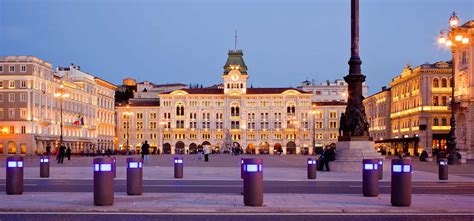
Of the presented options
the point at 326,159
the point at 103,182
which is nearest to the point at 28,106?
the point at 326,159

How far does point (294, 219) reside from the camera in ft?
42.0

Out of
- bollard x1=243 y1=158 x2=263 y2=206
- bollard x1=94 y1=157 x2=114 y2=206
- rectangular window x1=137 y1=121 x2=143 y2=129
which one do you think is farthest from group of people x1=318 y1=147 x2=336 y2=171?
rectangular window x1=137 y1=121 x2=143 y2=129

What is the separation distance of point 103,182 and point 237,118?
150 meters

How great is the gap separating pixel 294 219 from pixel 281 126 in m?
153

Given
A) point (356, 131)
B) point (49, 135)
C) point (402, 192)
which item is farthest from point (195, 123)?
point (402, 192)

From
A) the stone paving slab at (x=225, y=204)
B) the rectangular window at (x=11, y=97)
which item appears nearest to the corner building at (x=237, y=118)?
the rectangular window at (x=11, y=97)

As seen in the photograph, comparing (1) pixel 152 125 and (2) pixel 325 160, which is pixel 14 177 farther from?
(1) pixel 152 125

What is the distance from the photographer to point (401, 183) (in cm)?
Result: 1501

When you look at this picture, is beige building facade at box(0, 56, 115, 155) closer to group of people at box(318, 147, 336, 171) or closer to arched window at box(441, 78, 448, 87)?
arched window at box(441, 78, 448, 87)

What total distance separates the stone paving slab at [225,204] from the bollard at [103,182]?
0.20 metres

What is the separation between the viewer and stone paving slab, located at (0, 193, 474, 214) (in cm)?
1407

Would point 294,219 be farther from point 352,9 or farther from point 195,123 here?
point 195,123

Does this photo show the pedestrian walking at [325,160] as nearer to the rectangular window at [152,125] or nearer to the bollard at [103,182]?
the bollard at [103,182]

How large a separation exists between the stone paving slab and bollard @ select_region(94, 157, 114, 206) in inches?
8.0
